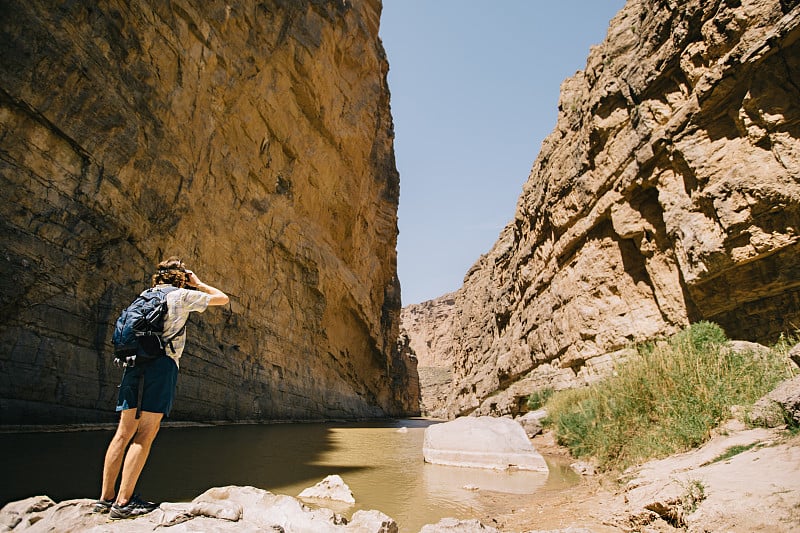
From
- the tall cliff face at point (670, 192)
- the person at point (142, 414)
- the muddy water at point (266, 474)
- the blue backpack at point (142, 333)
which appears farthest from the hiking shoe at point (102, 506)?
the tall cliff face at point (670, 192)

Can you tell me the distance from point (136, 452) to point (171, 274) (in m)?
1.22

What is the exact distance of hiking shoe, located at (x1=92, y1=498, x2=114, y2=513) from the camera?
2.37m

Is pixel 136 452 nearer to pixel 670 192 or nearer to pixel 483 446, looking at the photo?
pixel 483 446

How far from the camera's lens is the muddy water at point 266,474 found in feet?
11.9

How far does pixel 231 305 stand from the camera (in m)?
12.8

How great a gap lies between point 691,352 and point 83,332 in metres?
9.86

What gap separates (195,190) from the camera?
11570mm

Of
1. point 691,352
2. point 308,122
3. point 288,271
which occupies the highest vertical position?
point 308,122

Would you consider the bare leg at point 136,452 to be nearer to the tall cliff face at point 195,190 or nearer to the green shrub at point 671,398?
the green shrub at point 671,398

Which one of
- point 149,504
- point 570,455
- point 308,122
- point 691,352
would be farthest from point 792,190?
point 308,122

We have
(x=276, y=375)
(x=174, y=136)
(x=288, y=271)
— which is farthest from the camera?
(x=288, y=271)

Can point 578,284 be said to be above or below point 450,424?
above

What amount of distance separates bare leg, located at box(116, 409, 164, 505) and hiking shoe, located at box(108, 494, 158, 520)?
0.03 m

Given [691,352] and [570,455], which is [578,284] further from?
[691,352]
